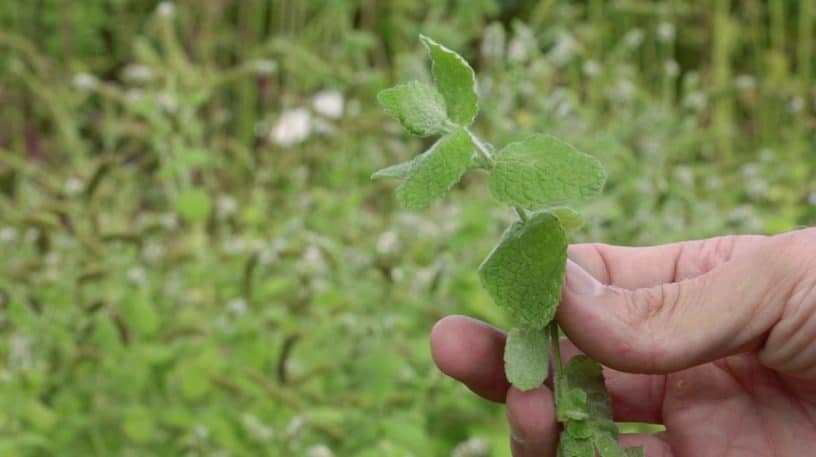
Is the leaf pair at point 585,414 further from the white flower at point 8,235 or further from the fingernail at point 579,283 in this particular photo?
the white flower at point 8,235

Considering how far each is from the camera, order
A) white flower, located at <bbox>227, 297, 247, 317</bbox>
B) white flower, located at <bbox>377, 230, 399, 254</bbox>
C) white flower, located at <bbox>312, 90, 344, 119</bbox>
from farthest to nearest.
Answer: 1. white flower, located at <bbox>312, 90, 344, 119</bbox>
2. white flower, located at <bbox>377, 230, 399, 254</bbox>
3. white flower, located at <bbox>227, 297, 247, 317</bbox>

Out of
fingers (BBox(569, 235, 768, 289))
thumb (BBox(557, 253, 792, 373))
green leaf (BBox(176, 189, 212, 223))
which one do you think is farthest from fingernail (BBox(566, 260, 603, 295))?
green leaf (BBox(176, 189, 212, 223))

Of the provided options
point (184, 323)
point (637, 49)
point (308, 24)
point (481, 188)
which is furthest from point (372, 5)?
point (184, 323)

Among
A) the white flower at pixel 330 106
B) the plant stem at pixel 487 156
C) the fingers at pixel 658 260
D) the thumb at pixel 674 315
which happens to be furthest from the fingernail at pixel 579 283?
the white flower at pixel 330 106

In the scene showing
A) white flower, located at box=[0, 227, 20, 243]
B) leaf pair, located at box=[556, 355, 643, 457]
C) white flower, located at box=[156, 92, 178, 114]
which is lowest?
white flower, located at box=[0, 227, 20, 243]

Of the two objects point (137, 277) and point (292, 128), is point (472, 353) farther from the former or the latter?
point (292, 128)

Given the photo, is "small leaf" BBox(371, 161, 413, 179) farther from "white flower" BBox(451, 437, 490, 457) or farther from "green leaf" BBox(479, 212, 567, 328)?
"white flower" BBox(451, 437, 490, 457)
